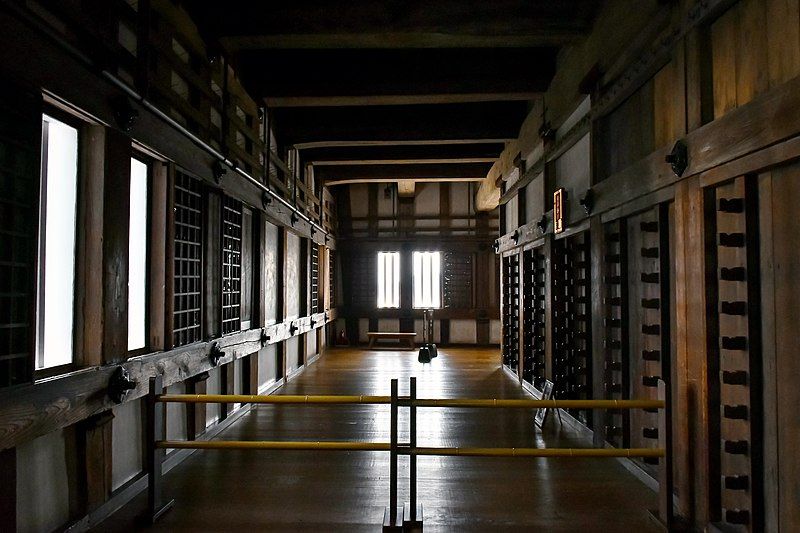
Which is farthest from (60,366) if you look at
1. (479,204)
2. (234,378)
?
(479,204)

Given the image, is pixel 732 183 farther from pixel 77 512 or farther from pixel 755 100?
pixel 77 512

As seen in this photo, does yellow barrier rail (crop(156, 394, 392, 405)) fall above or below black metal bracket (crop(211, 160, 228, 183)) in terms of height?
below

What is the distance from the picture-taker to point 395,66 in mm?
6418

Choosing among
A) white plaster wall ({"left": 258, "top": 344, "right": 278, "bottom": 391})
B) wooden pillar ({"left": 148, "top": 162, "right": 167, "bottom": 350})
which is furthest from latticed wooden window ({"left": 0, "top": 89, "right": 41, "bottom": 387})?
white plaster wall ({"left": 258, "top": 344, "right": 278, "bottom": 391})

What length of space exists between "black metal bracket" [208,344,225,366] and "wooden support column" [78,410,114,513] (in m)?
1.59

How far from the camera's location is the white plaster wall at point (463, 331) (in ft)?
45.5

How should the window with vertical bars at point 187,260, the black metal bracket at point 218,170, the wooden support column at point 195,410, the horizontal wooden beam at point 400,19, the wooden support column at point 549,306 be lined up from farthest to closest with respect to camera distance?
the wooden support column at point 549,306, the black metal bracket at point 218,170, the horizontal wooden beam at point 400,19, the wooden support column at point 195,410, the window with vertical bars at point 187,260

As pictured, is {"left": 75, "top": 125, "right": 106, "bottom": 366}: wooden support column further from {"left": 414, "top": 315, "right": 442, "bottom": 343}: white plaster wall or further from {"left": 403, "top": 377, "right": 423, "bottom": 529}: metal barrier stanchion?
{"left": 414, "top": 315, "right": 442, "bottom": 343}: white plaster wall

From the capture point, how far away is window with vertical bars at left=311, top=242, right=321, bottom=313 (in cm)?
1040

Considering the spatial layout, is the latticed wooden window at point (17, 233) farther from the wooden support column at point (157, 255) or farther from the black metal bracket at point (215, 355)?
the black metal bracket at point (215, 355)

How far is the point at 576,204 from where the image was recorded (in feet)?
17.5

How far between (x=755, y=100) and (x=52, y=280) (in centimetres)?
385

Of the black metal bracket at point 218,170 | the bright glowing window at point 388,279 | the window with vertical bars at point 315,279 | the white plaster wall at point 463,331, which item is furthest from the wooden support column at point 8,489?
the white plaster wall at point 463,331

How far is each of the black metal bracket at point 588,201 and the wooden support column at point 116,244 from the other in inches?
151
